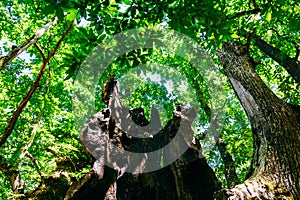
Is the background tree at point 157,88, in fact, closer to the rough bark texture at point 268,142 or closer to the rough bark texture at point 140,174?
the rough bark texture at point 268,142

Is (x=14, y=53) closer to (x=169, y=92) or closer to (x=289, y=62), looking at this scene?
(x=289, y=62)

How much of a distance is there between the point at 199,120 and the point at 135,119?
752 cm

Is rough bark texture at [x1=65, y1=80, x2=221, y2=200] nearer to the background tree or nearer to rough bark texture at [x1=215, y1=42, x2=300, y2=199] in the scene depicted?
the background tree

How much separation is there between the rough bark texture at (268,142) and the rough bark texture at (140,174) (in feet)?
2.64

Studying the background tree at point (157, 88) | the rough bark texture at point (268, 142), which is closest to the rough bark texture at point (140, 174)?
the background tree at point (157, 88)

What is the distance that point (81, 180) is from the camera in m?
3.54

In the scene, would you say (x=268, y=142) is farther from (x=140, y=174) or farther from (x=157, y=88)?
(x=157, y=88)

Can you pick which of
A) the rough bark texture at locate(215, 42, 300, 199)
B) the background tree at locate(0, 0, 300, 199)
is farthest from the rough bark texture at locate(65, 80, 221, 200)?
the rough bark texture at locate(215, 42, 300, 199)

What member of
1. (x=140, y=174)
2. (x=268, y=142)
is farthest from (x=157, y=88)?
(x=268, y=142)

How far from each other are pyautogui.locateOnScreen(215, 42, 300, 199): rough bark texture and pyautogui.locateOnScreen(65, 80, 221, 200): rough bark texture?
80cm

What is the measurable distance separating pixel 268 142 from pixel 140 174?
2003mm

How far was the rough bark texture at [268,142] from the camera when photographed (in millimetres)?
2973

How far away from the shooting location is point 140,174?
412 centimetres

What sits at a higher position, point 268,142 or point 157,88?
point 157,88
